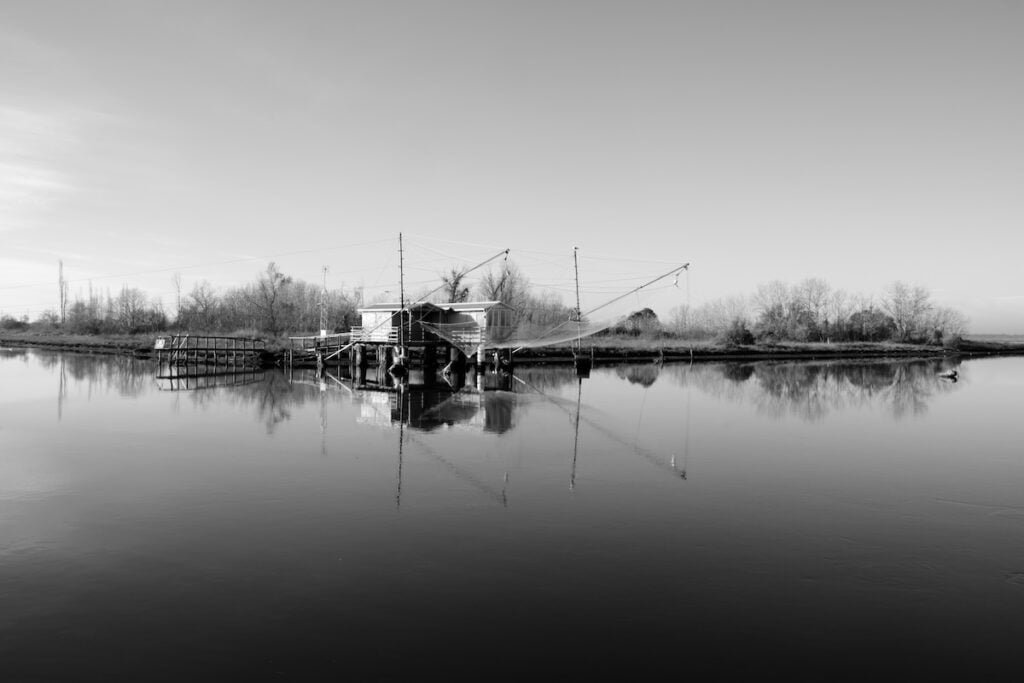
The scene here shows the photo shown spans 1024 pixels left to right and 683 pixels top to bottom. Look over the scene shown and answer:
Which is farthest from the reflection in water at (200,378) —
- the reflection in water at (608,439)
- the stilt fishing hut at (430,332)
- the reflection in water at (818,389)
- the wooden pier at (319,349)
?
the reflection in water at (818,389)

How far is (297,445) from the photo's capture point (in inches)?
645

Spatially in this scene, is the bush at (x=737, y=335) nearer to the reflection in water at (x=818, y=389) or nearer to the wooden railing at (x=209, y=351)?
the reflection in water at (x=818, y=389)

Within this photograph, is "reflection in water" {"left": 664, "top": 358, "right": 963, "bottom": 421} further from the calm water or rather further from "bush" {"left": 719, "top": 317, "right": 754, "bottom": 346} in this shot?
"bush" {"left": 719, "top": 317, "right": 754, "bottom": 346}

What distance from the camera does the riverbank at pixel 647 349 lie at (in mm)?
58969

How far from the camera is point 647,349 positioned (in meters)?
66.3

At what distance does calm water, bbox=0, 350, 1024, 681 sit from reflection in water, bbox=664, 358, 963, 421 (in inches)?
245

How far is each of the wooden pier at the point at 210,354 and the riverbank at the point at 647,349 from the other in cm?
146

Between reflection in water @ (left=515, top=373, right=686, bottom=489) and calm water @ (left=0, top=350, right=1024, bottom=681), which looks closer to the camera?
calm water @ (left=0, top=350, right=1024, bottom=681)

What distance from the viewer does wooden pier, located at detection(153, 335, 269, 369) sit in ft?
155

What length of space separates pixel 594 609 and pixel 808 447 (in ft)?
37.8

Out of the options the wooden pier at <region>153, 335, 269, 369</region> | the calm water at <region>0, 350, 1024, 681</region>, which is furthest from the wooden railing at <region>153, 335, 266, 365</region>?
the calm water at <region>0, 350, 1024, 681</region>

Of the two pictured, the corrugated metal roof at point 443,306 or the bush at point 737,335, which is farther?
the bush at point 737,335

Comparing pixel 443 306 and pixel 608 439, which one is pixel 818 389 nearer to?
pixel 608 439

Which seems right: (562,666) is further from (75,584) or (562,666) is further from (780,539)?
(75,584)
